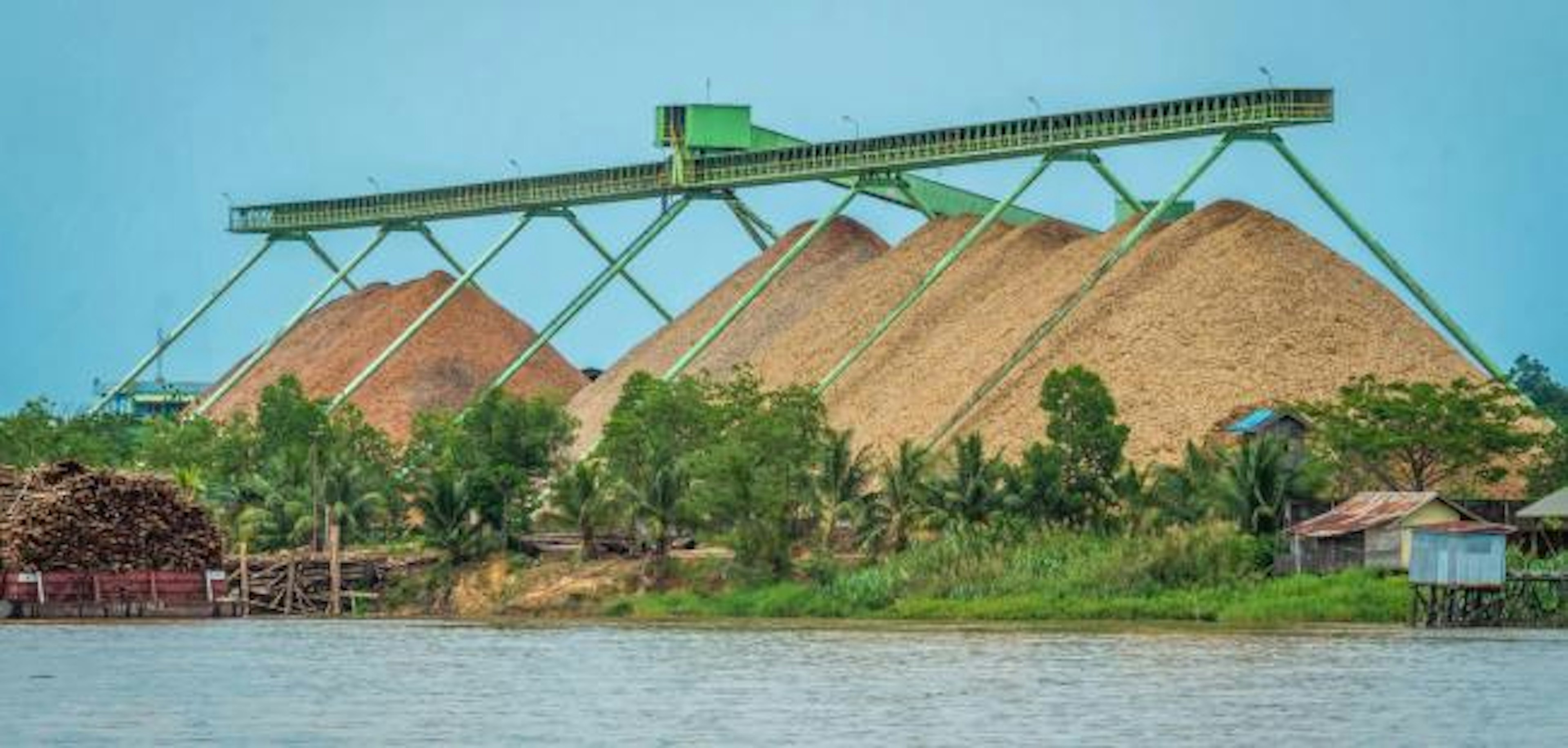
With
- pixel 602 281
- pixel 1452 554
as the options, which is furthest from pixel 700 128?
pixel 1452 554

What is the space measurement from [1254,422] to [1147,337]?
37.0 feet

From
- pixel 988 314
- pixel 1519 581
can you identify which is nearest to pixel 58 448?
pixel 988 314

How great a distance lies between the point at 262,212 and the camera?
156m

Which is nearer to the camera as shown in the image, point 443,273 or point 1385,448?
point 1385,448

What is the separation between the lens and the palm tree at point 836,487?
92.5 meters

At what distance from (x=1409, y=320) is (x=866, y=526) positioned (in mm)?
23645

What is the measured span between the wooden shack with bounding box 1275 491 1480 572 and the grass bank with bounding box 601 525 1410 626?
42 centimetres

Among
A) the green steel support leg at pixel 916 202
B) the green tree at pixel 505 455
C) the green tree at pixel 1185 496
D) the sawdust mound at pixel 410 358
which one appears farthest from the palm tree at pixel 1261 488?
the sawdust mound at pixel 410 358

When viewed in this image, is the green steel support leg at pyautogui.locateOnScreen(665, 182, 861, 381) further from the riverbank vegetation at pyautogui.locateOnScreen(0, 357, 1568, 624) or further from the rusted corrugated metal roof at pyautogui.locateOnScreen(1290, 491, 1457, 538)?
the rusted corrugated metal roof at pyautogui.locateOnScreen(1290, 491, 1457, 538)

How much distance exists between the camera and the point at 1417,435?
93.9 metres

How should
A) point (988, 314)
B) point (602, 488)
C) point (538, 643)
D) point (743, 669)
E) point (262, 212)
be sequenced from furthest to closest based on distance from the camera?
point (262, 212), point (988, 314), point (602, 488), point (538, 643), point (743, 669)

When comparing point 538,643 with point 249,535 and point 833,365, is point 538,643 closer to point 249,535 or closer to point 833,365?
point 249,535

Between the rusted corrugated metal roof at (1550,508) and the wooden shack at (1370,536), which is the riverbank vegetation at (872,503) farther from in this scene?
the rusted corrugated metal roof at (1550,508)

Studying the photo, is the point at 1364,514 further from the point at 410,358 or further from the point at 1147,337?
the point at 410,358
